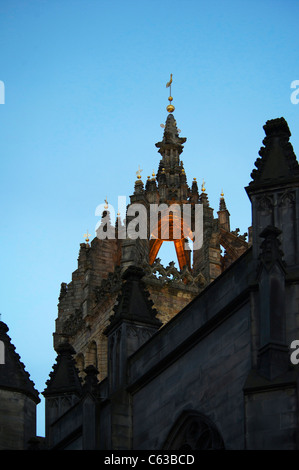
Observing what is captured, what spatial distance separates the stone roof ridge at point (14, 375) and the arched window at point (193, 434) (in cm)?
1059

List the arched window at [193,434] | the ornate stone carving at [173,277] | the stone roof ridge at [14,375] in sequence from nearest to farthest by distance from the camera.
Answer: the arched window at [193,434], the stone roof ridge at [14,375], the ornate stone carving at [173,277]

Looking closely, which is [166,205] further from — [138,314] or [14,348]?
[138,314]

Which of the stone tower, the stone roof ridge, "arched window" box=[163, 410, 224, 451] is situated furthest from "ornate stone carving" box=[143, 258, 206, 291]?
"arched window" box=[163, 410, 224, 451]

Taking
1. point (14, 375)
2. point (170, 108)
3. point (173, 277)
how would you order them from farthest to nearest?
point (170, 108) < point (173, 277) < point (14, 375)

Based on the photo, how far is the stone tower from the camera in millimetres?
64731

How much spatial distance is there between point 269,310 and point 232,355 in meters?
1.40

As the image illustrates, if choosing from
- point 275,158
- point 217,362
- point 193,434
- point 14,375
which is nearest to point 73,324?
point 14,375

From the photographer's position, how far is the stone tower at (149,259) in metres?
64.7

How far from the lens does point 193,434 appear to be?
845 inches

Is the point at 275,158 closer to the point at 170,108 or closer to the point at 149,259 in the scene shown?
the point at 149,259

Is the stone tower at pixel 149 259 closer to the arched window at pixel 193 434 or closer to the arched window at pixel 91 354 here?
the arched window at pixel 91 354

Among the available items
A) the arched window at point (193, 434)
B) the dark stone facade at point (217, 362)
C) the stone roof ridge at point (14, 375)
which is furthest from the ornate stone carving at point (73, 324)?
the arched window at point (193, 434)

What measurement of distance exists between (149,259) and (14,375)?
3551 centimetres
